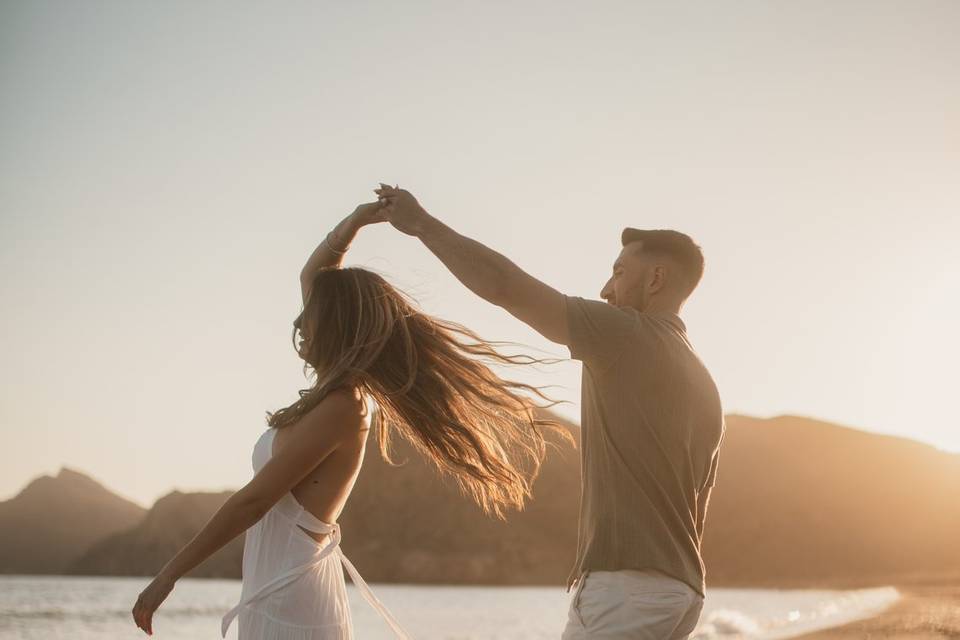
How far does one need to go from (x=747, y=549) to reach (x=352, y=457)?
447 ft

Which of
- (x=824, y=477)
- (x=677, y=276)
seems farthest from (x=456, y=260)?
(x=824, y=477)

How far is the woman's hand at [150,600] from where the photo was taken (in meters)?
3.06

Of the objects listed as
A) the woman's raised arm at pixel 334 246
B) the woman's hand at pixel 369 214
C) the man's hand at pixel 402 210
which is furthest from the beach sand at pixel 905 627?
the man's hand at pixel 402 210

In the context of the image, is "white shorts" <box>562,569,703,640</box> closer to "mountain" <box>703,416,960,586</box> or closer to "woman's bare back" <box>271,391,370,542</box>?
"woman's bare back" <box>271,391,370,542</box>

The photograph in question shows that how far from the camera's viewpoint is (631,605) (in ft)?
10.8

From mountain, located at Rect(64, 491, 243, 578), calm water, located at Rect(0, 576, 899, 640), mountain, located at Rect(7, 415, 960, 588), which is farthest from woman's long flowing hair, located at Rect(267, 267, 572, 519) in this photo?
mountain, located at Rect(64, 491, 243, 578)

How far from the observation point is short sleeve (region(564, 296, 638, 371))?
324 centimetres

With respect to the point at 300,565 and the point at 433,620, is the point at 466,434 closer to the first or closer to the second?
the point at 300,565

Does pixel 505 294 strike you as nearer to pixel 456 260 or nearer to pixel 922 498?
pixel 456 260

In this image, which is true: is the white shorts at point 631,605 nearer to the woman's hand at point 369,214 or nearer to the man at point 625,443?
the man at point 625,443

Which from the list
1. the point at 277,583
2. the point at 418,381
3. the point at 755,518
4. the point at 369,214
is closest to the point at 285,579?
the point at 277,583

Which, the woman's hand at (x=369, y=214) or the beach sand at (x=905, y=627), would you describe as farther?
the beach sand at (x=905, y=627)

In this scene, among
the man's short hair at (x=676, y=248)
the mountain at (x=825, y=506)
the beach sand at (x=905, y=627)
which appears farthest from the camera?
the mountain at (x=825, y=506)

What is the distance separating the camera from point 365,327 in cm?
359
